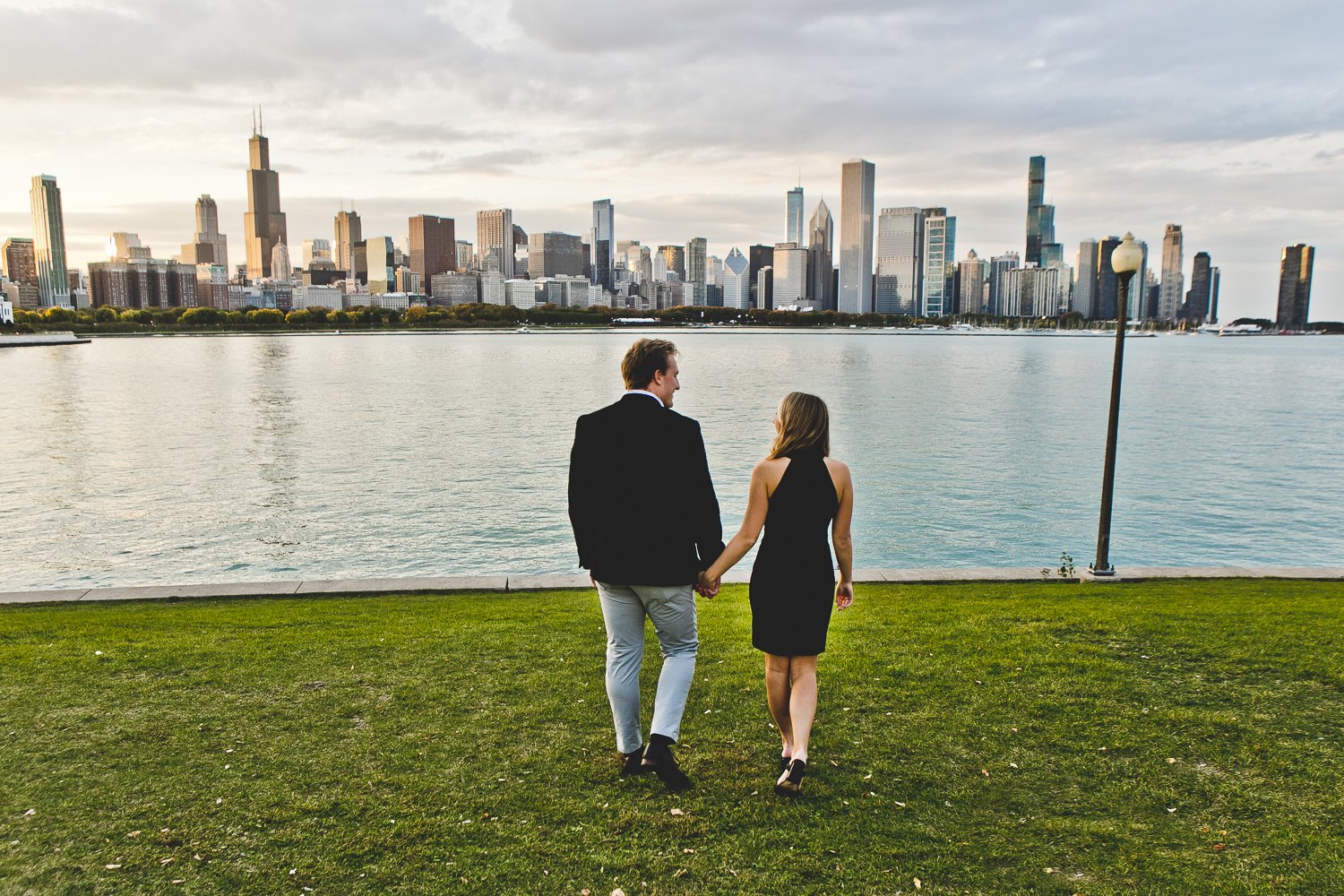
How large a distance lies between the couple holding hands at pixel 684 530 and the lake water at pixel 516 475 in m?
0.20

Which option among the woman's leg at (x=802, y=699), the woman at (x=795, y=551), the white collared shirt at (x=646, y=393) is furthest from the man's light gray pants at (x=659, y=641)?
the white collared shirt at (x=646, y=393)

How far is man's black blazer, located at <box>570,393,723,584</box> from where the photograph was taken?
484 cm

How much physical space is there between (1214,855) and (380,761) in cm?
443

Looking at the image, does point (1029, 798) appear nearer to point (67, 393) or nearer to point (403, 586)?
point (403, 586)

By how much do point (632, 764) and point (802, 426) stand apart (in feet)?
7.07

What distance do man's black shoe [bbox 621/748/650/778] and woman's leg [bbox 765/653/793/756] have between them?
0.80 m

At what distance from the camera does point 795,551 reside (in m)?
4.88

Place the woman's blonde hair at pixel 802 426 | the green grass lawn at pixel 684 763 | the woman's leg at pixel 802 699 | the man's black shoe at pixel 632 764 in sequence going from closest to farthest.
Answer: the green grass lawn at pixel 684 763 → the woman's blonde hair at pixel 802 426 → the woman's leg at pixel 802 699 → the man's black shoe at pixel 632 764

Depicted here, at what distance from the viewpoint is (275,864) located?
14.6 feet

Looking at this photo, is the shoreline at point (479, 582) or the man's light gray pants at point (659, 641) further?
the shoreline at point (479, 582)

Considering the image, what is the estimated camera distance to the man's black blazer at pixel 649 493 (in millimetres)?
4840

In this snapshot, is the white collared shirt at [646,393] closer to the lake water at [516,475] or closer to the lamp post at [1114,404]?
the lake water at [516,475]

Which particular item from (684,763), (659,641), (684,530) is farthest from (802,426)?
(684,763)


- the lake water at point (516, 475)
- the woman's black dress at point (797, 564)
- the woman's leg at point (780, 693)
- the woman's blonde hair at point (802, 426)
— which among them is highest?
the woman's blonde hair at point (802, 426)
